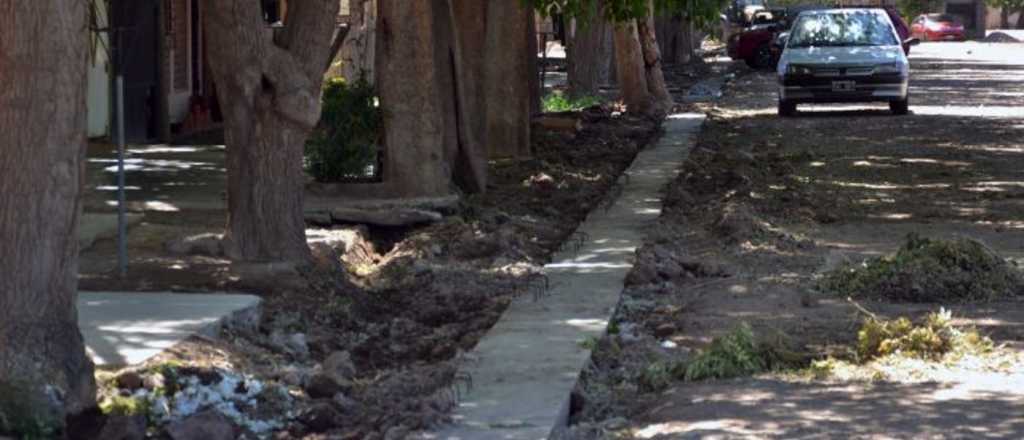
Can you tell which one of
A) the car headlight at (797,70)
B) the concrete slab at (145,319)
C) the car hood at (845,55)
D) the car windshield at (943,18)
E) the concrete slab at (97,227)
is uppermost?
the car windshield at (943,18)

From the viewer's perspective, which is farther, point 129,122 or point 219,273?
point 129,122

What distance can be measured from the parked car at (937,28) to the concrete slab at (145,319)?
68.0 meters

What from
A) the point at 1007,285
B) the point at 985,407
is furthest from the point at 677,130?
the point at 985,407

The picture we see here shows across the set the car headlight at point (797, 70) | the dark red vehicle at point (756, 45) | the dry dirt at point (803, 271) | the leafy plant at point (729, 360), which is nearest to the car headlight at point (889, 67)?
the dry dirt at point (803, 271)

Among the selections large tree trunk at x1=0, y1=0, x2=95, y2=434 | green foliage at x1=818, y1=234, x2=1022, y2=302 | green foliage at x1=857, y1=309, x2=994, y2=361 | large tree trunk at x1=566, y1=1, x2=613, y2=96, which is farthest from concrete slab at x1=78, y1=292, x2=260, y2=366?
large tree trunk at x1=566, y1=1, x2=613, y2=96

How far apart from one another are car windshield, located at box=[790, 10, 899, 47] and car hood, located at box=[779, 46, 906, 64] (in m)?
0.23

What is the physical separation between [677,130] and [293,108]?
49.4ft

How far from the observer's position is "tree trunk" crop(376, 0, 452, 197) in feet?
51.4

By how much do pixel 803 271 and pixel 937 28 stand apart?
6692cm

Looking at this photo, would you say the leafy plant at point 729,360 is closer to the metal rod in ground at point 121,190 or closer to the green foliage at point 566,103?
the metal rod in ground at point 121,190

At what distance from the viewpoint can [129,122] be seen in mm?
20641

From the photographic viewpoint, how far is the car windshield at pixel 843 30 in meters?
28.3

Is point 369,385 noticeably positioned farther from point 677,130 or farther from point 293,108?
point 677,130

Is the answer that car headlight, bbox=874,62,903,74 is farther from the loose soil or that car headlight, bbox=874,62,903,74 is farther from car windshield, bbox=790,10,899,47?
the loose soil
